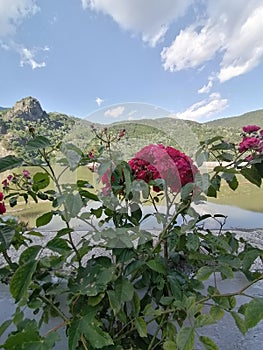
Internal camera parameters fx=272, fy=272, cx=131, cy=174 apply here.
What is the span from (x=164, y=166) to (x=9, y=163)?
316 millimetres

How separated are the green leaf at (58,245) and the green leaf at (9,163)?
153mm

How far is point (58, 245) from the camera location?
0.50 meters

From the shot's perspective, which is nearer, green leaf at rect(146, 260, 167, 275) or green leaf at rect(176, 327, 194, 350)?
green leaf at rect(176, 327, 194, 350)

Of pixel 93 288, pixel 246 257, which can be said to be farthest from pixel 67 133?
pixel 246 257

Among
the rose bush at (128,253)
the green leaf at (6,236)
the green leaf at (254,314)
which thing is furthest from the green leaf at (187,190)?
the green leaf at (6,236)

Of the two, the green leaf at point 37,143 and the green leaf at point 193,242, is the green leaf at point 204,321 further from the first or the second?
the green leaf at point 37,143

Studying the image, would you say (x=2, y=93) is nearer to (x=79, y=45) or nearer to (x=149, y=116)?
(x=79, y=45)

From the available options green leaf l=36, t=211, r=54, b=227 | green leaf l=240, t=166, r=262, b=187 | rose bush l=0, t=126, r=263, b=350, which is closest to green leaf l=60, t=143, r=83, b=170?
rose bush l=0, t=126, r=263, b=350

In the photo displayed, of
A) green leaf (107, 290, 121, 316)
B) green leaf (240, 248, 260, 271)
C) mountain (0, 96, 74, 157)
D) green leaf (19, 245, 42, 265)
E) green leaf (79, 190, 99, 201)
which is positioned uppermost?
mountain (0, 96, 74, 157)

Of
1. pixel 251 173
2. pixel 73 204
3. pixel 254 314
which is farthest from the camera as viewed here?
pixel 251 173

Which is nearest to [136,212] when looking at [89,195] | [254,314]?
[89,195]

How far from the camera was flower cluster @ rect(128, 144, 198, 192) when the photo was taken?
1.97 feet

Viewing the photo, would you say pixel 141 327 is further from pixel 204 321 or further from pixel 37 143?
pixel 37 143

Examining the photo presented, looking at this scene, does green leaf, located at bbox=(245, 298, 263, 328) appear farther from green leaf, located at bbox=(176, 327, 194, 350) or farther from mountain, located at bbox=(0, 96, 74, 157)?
mountain, located at bbox=(0, 96, 74, 157)
